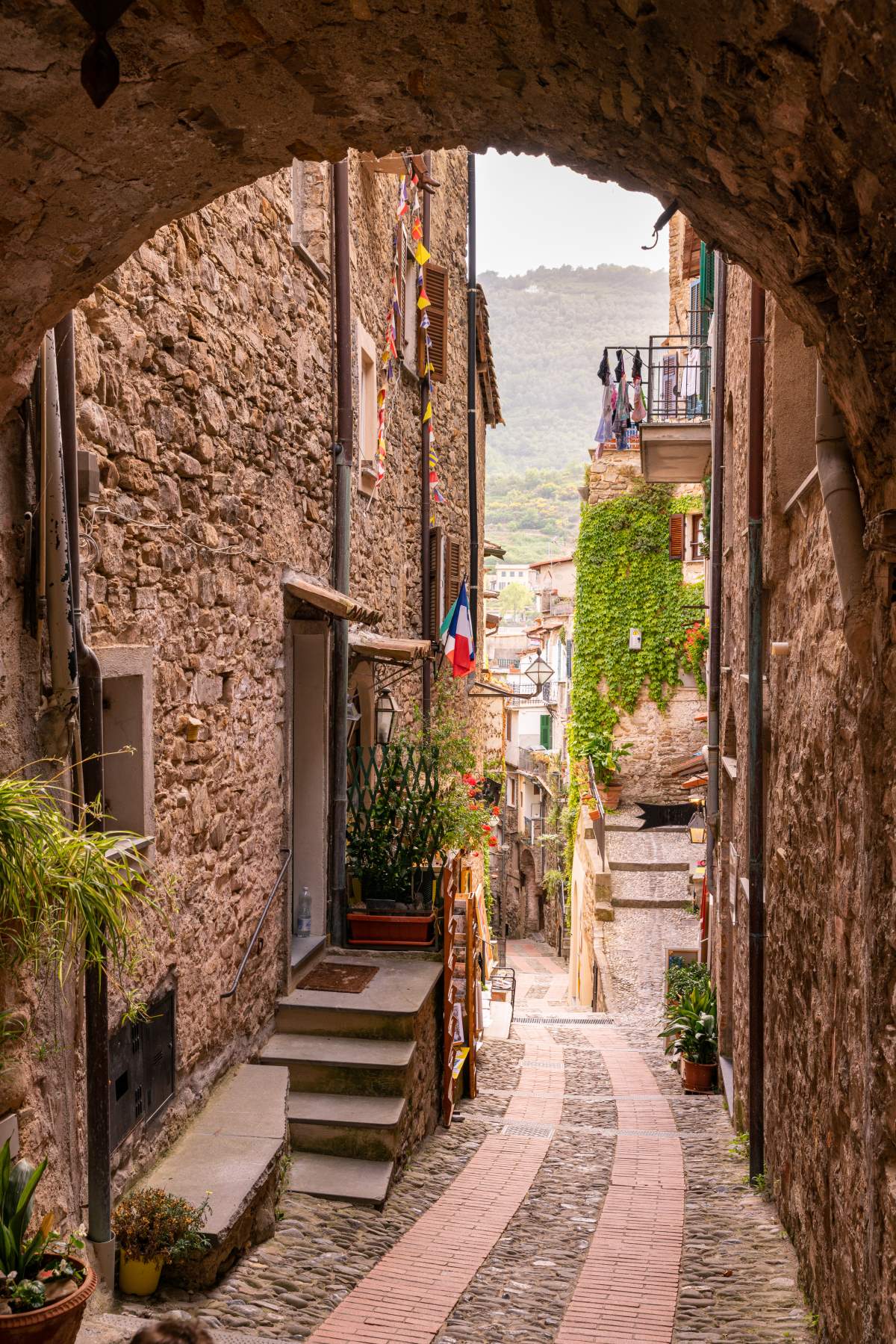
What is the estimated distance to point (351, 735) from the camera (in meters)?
9.84

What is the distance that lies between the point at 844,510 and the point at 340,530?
5309mm

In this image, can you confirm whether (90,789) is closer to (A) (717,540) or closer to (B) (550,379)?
(A) (717,540)

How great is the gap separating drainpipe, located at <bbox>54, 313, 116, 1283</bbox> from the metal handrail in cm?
178

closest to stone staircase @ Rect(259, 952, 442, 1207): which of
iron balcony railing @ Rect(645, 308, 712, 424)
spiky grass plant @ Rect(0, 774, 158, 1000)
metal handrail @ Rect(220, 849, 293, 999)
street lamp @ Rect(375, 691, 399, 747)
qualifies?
metal handrail @ Rect(220, 849, 293, 999)

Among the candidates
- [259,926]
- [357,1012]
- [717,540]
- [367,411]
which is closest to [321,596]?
[259,926]

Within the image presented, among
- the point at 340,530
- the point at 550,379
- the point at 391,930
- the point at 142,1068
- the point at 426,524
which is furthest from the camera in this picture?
the point at 550,379

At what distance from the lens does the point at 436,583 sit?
12672mm

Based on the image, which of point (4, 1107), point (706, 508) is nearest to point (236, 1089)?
point (4, 1107)

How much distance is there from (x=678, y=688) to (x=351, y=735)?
11.3 metres

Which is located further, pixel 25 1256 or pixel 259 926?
pixel 259 926

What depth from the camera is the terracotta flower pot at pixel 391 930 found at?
7.83m

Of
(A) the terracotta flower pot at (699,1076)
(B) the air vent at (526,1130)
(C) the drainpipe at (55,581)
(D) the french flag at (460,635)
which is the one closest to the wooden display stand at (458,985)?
(B) the air vent at (526,1130)

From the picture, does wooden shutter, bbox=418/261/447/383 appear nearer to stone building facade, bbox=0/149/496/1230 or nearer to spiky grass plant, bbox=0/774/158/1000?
stone building facade, bbox=0/149/496/1230

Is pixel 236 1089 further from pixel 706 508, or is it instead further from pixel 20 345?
pixel 706 508
